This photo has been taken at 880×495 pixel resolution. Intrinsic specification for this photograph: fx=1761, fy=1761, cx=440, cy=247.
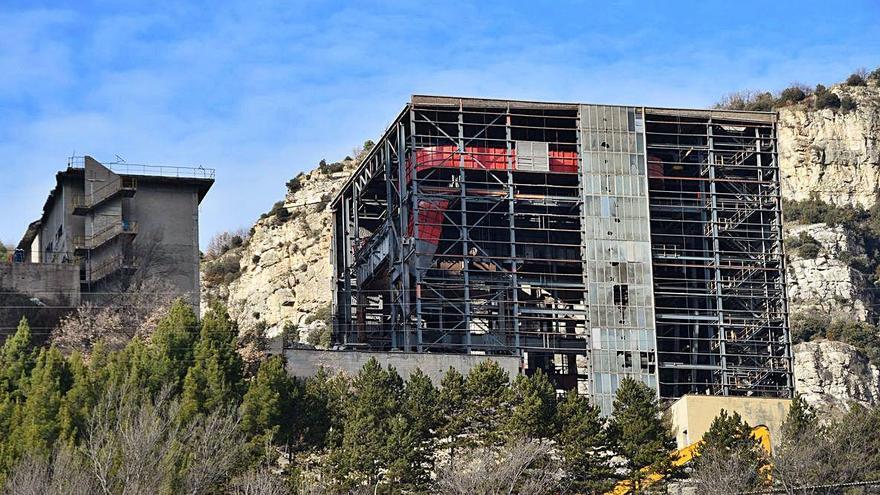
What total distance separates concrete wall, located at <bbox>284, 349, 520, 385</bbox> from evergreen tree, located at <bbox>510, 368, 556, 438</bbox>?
1151cm

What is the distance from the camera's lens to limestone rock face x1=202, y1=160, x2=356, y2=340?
157m

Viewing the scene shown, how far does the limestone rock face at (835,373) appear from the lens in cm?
14212

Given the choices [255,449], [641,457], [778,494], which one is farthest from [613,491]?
[255,449]

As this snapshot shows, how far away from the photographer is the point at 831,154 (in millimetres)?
171875

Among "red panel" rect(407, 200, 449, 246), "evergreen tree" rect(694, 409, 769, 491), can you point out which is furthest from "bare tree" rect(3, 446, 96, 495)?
"red panel" rect(407, 200, 449, 246)

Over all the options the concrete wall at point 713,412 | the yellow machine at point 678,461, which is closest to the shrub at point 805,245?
the concrete wall at point 713,412

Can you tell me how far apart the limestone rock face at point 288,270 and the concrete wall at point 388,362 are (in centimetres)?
5283

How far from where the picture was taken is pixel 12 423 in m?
80.1

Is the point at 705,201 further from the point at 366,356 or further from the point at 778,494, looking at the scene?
the point at 778,494

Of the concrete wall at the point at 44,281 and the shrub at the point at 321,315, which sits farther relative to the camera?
the shrub at the point at 321,315

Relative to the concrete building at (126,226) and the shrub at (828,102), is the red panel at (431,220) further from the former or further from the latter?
the shrub at (828,102)

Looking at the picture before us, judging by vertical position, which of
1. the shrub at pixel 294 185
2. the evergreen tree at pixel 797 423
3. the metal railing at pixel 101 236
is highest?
the shrub at pixel 294 185

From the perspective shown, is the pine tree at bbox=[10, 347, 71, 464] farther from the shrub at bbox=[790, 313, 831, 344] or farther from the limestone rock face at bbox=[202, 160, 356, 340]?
the shrub at bbox=[790, 313, 831, 344]

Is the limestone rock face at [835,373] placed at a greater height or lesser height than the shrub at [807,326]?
lesser
